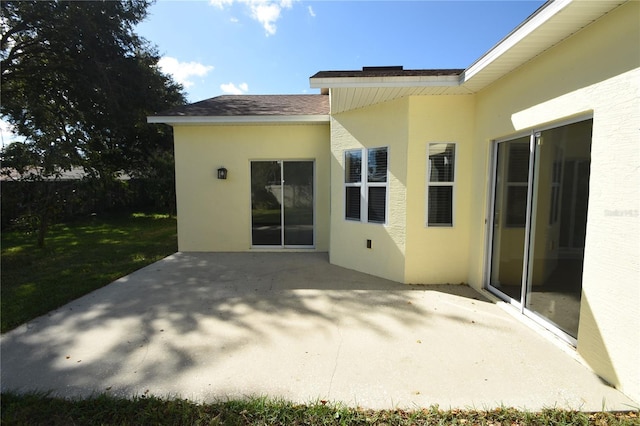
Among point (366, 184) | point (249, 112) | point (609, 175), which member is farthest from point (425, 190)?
point (249, 112)

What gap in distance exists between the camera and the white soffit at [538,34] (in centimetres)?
252

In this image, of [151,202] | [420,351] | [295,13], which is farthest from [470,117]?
[151,202]

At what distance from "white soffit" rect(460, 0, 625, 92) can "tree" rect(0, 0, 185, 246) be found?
9057mm

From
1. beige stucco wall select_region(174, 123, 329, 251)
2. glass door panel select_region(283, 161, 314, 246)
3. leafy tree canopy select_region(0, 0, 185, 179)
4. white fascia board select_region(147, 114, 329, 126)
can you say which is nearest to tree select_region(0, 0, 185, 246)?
leafy tree canopy select_region(0, 0, 185, 179)

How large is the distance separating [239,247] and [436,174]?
16.9 feet

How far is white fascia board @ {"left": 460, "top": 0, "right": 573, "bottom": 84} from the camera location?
2626mm

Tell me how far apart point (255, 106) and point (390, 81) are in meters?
4.72

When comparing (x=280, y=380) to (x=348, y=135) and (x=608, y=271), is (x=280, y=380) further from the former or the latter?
(x=348, y=135)

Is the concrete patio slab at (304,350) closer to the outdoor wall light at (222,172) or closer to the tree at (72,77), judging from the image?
the outdoor wall light at (222,172)

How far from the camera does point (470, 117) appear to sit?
16.1ft

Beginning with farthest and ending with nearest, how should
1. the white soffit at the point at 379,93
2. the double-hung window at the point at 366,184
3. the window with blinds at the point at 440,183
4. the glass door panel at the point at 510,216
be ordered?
the double-hung window at the point at 366,184 < the window with blinds at the point at 440,183 < the white soffit at the point at 379,93 < the glass door panel at the point at 510,216

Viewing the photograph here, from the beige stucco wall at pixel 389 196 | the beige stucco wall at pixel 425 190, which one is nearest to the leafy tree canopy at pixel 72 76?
the beige stucco wall at pixel 389 196

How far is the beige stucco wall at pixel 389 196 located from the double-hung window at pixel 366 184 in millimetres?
114

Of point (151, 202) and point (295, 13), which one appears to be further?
point (151, 202)
